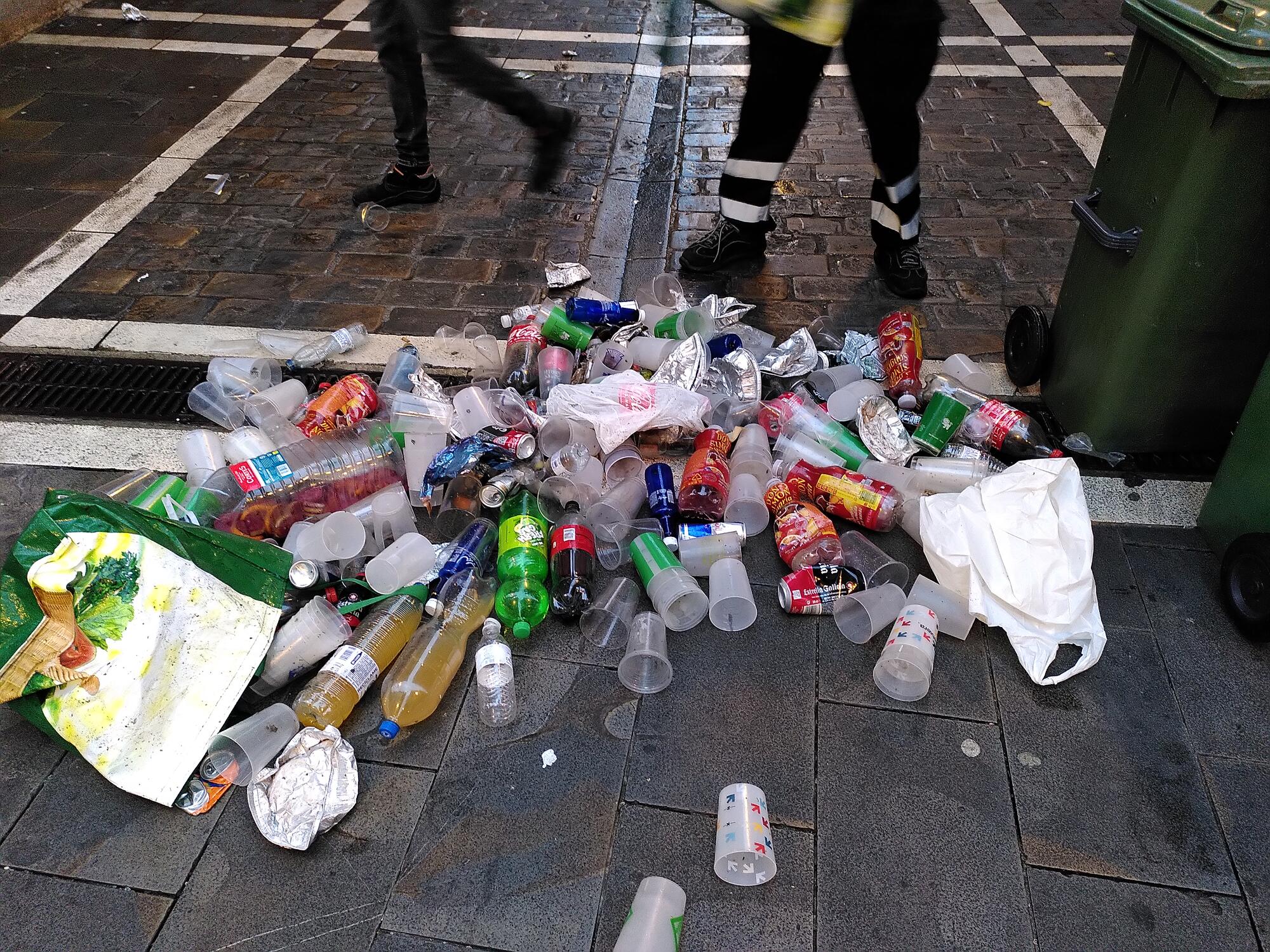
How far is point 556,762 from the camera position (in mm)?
2320

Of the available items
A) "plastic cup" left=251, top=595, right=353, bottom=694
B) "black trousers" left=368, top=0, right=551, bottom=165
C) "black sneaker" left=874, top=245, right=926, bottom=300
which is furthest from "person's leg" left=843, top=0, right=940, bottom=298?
"plastic cup" left=251, top=595, right=353, bottom=694

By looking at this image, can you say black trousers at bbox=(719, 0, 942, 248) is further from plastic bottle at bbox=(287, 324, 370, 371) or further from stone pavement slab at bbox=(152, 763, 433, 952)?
stone pavement slab at bbox=(152, 763, 433, 952)

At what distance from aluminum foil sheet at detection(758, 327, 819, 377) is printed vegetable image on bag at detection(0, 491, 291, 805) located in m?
2.06

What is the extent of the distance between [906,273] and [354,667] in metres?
2.94

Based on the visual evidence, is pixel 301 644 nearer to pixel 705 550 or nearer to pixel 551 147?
pixel 705 550

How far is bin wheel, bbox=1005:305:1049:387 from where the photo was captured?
3.36m

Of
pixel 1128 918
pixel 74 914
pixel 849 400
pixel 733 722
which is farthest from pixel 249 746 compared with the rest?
pixel 849 400

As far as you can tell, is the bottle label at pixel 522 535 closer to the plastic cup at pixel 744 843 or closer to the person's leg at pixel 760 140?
the plastic cup at pixel 744 843

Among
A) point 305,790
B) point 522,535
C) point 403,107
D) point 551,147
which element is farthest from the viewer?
point 403,107

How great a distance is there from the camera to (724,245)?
163 inches

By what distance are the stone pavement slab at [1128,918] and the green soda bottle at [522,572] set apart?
1438 millimetres

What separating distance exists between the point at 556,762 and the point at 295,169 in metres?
4.13

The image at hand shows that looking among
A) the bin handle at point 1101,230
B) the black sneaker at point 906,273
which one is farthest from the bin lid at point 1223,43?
the black sneaker at point 906,273

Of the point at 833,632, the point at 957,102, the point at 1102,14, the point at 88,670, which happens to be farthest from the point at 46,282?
the point at 1102,14
